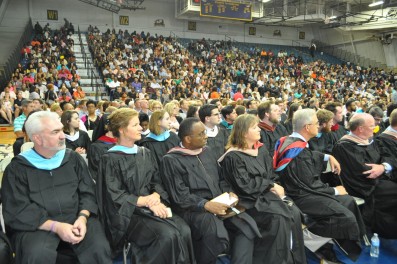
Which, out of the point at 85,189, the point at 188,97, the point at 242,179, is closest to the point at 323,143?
the point at 242,179

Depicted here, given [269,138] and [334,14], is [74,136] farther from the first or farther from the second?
[334,14]

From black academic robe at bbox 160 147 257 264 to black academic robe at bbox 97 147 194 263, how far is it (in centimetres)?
15

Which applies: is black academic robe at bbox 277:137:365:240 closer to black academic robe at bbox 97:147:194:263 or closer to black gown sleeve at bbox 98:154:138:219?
black academic robe at bbox 97:147:194:263

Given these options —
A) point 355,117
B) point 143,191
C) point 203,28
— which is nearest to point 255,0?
point 203,28

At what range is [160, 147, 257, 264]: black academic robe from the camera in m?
3.10

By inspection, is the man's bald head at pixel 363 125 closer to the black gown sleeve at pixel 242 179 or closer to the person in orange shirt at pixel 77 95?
the black gown sleeve at pixel 242 179

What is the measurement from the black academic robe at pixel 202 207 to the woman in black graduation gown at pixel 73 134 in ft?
7.78

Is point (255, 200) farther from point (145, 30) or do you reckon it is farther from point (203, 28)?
point (203, 28)

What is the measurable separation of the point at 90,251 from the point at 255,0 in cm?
2562

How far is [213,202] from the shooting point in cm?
307

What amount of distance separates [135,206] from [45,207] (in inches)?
31.3

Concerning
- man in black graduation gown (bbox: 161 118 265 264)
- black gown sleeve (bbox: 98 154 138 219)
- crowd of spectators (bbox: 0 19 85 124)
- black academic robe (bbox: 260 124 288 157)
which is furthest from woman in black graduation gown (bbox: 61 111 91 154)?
crowd of spectators (bbox: 0 19 85 124)

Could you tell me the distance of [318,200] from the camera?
143 inches

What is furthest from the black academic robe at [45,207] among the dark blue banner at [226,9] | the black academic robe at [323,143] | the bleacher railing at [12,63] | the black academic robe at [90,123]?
the dark blue banner at [226,9]
